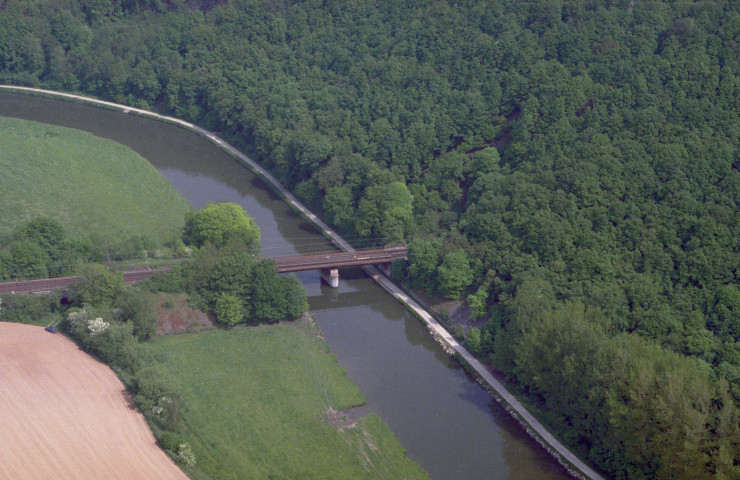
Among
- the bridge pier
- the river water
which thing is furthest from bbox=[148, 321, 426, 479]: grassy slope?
the bridge pier

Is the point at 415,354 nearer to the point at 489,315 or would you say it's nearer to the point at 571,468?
the point at 489,315

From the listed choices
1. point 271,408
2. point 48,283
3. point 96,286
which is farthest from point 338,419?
point 48,283

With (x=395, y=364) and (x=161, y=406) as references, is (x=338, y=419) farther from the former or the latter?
(x=161, y=406)

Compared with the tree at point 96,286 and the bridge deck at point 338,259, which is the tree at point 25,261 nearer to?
the tree at point 96,286

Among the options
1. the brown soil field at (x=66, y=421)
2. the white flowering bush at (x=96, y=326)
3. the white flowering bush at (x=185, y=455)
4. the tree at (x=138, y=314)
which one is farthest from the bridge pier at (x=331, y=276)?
the white flowering bush at (x=185, y=455)

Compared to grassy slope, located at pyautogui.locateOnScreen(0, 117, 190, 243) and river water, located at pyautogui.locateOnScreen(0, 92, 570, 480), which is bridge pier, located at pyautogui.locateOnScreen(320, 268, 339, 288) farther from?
grassy slope, located at pyautogui.locateOnScreen(0, 117, 190, 243)
